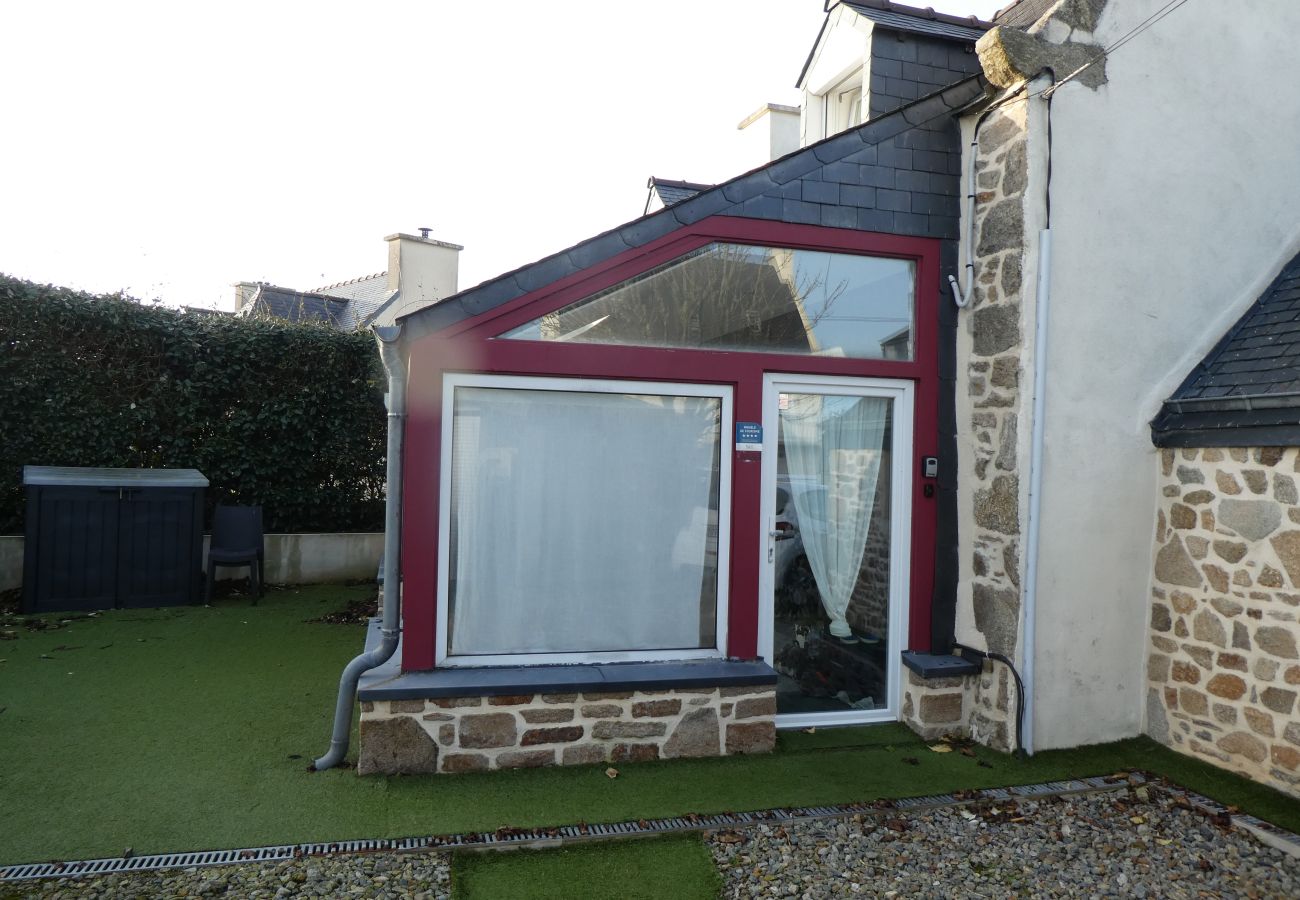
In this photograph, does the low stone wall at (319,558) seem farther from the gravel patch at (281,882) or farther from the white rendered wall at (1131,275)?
the white rendered wall at (1131,275)

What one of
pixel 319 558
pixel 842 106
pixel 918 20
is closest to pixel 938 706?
pixel 918 20

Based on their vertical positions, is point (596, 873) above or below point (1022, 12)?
below

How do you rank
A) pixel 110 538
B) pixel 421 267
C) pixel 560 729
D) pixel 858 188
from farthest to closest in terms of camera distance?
1. pixel 421 267
2. pixel 110 538
3. pixel 858 188
4. pixel 560 729

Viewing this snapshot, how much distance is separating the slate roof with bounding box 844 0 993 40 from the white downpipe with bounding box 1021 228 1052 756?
3.01 m

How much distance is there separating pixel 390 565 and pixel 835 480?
2.71 metres

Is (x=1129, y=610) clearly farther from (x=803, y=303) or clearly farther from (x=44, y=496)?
(x=44, y=496)

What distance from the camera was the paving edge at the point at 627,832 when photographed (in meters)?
3.36

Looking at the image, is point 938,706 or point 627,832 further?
point 938,706

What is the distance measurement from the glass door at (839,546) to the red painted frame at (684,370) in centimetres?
11

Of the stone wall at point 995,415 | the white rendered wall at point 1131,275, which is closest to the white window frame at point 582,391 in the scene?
the stone wall at point 995,415

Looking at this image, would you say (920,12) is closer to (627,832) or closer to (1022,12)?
(1022,12)

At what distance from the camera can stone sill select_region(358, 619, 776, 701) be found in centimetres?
429

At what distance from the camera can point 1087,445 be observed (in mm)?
4871

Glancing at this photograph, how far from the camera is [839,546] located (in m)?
5.25
